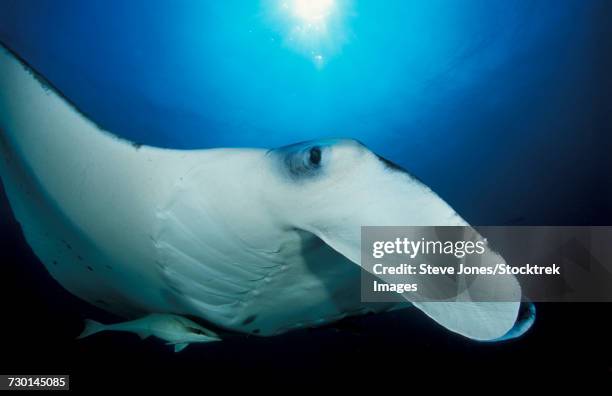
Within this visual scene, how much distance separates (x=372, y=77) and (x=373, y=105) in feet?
3.53

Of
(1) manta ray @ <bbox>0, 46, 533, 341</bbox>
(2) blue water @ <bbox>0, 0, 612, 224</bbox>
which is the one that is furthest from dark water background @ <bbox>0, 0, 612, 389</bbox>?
(1) manta ray @ <bbox>0, 46, 533, 341</bbox>

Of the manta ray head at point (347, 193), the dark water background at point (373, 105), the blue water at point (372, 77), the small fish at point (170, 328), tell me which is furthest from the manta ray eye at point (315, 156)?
the blue water at point (372, 77)

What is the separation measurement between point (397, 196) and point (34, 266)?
1618cm

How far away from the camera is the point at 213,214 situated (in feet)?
5.39

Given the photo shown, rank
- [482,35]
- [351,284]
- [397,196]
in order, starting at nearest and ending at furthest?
[397,196] < [351,284] < [482,35]

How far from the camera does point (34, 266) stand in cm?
1284

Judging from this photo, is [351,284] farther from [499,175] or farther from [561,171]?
[561,171]

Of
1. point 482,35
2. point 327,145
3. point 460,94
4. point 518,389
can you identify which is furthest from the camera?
point 518,389

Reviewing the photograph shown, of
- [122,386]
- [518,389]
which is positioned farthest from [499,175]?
[122,386]

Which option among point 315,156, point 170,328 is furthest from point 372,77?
point 315,156

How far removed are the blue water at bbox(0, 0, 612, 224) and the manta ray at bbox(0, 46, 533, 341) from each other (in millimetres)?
5278

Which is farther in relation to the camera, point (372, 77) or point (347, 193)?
point (372, 77)

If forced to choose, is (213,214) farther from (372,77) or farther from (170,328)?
(372,77)

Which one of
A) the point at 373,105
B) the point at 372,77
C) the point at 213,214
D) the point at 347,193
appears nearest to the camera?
the point at 347,193
